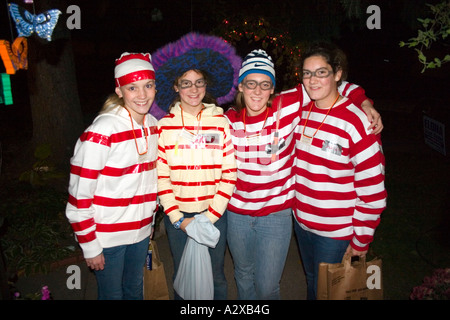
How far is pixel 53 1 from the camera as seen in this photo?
5.80m

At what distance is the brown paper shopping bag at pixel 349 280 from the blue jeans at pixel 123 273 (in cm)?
133

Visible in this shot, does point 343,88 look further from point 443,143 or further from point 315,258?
point 443,143

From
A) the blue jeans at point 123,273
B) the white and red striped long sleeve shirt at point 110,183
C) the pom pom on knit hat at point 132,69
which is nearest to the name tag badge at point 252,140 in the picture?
the white and red striped long sleeve shirt at point 110,183

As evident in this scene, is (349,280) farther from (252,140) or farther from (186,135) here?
(186,135)

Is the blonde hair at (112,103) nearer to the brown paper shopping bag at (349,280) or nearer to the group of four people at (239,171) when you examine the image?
the group of four people at (239,171)

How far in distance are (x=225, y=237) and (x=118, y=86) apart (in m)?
1.41

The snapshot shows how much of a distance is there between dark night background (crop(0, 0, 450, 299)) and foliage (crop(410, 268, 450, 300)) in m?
0.94

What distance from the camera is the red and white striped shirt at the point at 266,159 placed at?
107 inches

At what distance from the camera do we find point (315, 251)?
2811 mm

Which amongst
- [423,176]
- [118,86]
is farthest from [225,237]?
[423,176]

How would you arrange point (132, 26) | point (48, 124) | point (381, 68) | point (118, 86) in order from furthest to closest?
point (132, 26), point (381, 68), point (48, 124), point (118, 86)

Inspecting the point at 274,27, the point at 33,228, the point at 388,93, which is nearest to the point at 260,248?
the point at 33,228

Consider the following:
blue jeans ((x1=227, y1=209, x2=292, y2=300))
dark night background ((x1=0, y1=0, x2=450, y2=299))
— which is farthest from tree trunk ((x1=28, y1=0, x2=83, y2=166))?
blue jeans ((x1=227, y1=209, x2=292, y2=300))

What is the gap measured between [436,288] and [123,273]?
2414mm
